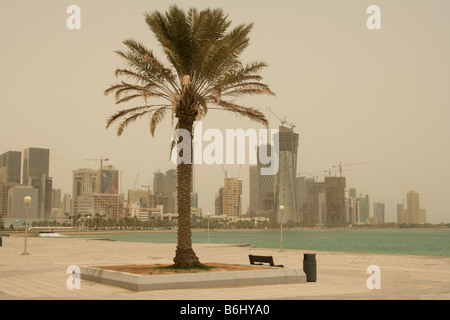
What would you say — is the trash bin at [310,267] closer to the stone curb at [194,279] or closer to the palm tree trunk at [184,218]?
the stone curb at [194,279]

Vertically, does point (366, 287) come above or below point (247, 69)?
below

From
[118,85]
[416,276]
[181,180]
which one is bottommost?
[416,276]

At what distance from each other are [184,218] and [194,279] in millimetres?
3140

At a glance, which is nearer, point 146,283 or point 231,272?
point 146,283

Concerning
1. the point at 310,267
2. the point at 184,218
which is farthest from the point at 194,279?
the point at 310,267

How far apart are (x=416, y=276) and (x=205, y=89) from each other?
998 cm

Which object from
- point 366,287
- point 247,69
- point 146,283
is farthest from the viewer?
point 247,69

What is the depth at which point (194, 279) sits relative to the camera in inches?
541

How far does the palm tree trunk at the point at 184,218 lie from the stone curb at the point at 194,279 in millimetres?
2284

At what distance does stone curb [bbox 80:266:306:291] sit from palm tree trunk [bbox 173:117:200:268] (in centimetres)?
228
